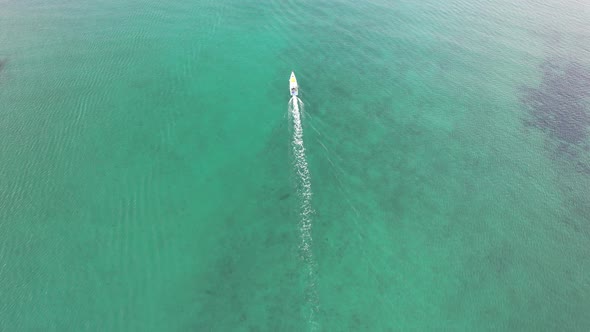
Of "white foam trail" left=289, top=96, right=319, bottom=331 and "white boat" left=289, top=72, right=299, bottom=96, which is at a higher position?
"white boat" left=289, top=72, right=299, bottom=96

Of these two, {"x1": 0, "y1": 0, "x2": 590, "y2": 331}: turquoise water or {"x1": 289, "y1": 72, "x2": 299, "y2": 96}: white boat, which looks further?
{"x1": 289, "y1": 72, "x2": 299, "y2": 96}: white boat

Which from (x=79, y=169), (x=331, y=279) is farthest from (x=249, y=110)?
(x=331, y=279)

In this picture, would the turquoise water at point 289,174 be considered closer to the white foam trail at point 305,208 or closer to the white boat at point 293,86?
the white foam trail at point 305,208

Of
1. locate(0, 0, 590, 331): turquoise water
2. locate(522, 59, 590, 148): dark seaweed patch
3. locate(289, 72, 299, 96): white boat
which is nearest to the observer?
locate(0, 0, 590, 331): turquoise water

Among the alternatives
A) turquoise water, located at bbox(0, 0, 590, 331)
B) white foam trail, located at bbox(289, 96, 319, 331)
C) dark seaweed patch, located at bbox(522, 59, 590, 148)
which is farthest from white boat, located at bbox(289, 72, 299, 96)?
dark seaweed patch, located at bbox(522, 59, 590, 148)

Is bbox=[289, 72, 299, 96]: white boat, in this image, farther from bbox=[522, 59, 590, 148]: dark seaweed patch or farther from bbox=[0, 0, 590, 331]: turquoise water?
bbox=[522, 59, 590, 148]: dark seaweed patch

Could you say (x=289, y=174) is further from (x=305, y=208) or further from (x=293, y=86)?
(x=293, y=86)

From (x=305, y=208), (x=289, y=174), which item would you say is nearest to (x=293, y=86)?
(x=289, y=174)

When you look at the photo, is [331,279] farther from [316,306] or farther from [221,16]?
[221,16]
